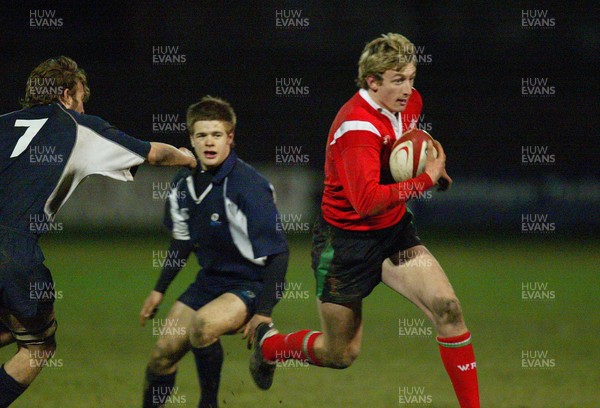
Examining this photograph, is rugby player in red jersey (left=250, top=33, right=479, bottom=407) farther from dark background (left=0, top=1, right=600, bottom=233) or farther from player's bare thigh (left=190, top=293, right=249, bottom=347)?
dark background (left=0, top=1, right=600, bottom=233)

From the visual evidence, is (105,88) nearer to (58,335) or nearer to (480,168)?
(480,168)

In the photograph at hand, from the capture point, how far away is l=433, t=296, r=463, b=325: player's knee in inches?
166

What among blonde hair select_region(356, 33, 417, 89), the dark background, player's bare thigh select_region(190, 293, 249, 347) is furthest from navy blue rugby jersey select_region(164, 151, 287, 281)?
the dark background

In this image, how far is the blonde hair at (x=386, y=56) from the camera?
4.38 metres

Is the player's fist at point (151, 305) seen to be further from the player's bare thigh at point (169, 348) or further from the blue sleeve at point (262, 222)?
the blue sleeve at point (262, 222)

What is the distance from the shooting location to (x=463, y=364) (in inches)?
169

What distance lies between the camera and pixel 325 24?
17156mm

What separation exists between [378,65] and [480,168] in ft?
31.7

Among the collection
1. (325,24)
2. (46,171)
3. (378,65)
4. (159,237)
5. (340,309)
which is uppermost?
(325,24)

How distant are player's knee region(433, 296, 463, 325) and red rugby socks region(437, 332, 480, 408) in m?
0.09

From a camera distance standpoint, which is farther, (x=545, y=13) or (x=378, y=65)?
(x=545, y=13)

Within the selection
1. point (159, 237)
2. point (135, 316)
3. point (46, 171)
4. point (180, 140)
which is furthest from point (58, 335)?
point (180, 140)

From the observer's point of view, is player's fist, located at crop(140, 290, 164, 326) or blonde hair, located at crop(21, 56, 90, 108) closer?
blonde hair, located at crop(21, 56, 90, 108)

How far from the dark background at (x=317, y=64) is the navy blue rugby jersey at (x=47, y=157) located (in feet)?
31.8
